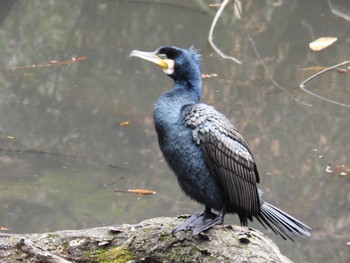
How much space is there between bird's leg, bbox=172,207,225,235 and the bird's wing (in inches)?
4.1

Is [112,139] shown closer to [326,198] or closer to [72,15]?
[326,198]

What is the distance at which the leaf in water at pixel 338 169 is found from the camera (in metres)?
5.89

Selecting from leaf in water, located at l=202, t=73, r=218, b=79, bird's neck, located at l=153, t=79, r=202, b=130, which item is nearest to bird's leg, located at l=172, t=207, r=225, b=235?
bird's neck, located at l=153, t=79, r=202, b=130

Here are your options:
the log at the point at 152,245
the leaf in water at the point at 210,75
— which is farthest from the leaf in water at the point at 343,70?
the log at the point at 152,245

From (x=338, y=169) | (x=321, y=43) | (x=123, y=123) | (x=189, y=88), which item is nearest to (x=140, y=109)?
(x=123, y=123)

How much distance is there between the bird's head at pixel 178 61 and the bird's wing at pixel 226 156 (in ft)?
0.62

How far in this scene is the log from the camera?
3338 mm

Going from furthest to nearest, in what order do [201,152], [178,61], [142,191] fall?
1. [142,191]
2. [178,61]
3. [201,152]

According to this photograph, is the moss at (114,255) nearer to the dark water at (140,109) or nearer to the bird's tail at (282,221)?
the bird's tail at (282,221)

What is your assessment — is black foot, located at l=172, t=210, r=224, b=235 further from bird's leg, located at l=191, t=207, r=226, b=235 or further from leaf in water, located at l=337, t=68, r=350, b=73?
leaf in water, located at l=337, t=68, r=350, b=73

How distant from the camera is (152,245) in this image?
3.49 metres

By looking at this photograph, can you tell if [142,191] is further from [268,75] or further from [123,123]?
[268,75]

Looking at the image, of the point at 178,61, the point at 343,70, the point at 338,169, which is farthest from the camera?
the point at 343,70

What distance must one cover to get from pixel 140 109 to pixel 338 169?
→ 185cm
